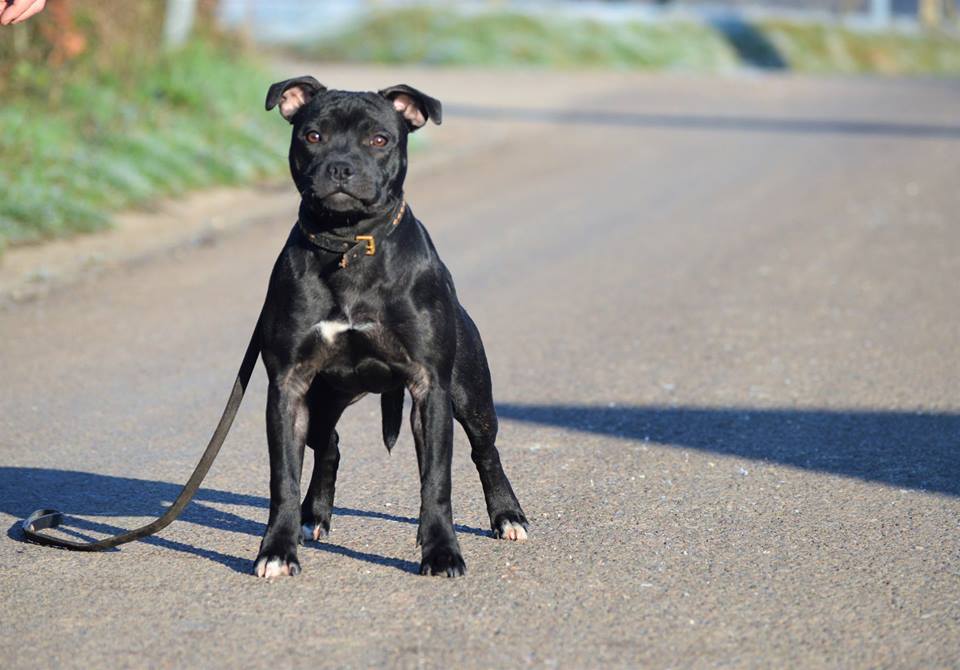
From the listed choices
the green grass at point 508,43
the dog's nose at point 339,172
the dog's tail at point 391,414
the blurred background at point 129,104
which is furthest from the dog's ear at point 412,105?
the green grass at point 508,43

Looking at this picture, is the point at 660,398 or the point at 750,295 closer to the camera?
the point at 660,398

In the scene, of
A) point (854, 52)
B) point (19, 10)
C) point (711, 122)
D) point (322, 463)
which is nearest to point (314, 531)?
point (322, 463)

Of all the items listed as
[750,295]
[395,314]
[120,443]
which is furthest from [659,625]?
[750,295]

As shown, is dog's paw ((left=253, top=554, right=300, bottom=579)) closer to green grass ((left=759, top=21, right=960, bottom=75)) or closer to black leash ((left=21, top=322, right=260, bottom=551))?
black leash ((left=21, top=322, right=260, bottom=551))

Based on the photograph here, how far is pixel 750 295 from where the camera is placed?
10.1 metres

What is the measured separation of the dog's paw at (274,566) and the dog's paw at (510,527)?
2.52 ft

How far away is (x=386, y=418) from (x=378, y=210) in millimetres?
810

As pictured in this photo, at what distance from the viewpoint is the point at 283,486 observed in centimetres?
477

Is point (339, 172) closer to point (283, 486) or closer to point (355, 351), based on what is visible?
point (355, 351)

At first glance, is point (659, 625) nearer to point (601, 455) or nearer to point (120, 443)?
point (601, 455)

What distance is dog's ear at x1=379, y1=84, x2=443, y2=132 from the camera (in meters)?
5.09

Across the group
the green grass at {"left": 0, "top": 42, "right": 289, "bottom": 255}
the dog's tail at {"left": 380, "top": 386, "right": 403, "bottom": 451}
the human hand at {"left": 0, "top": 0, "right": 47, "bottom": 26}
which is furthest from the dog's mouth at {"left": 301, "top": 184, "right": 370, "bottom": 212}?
the green grass at {"left": 0, "top": 42, "right": 289, "bottom": 255}

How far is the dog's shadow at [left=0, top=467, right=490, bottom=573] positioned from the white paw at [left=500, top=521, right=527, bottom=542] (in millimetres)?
105

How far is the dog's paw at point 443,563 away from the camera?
15.6 feet
